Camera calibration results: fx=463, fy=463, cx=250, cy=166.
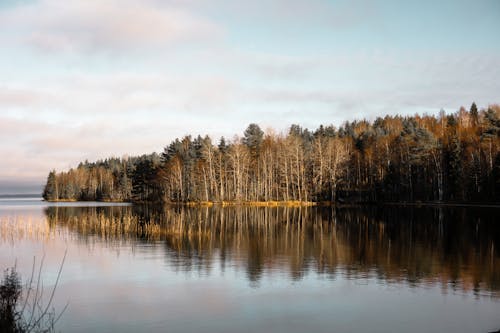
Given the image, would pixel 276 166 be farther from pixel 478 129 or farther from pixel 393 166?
pixel 478 129

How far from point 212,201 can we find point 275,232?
242 feet

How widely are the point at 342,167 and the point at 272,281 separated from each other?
94.7 metres

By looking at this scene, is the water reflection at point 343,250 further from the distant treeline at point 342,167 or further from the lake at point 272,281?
the distant treeline at point 342,167

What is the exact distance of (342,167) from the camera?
114 metres

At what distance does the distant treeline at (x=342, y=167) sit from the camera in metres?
94.3

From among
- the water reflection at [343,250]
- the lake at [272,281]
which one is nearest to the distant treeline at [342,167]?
the water reflection at [343,250]

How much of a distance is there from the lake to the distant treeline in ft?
186

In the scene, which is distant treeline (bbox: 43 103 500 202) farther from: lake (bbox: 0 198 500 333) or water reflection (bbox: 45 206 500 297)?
lake (bbox: 0 198 500 333)

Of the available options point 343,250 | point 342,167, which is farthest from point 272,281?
point 342,167

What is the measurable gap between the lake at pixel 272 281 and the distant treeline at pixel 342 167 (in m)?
56.8

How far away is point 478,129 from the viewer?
106812mm

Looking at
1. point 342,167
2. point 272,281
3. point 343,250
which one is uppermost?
point 342,167

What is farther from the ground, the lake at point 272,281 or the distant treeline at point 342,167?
the distant treeline at point 342,167

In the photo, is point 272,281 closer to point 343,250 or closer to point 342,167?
point 343,250
